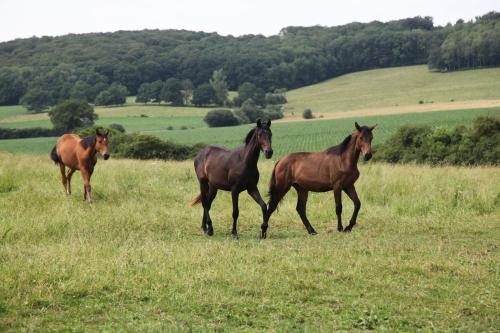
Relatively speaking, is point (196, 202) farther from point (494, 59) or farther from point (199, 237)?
point (494, 59)

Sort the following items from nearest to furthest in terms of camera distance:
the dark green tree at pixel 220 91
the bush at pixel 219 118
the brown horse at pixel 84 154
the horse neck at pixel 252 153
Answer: the horse neck at pixel 252 153, the brown horse at pixel 84 154, the bush at pixel 219 118, the dark green tree at pixel 220 91

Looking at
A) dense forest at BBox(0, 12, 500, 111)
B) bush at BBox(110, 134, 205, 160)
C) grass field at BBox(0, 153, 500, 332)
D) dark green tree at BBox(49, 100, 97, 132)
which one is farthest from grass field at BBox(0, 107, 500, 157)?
grass field at BBox(0, 153, 500, 332)

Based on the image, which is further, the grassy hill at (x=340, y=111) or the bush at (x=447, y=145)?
the grassy hill at (x=340, y=111)

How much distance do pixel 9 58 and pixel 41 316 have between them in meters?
147

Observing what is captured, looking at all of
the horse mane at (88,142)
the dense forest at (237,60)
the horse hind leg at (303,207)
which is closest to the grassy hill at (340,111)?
the dense forest at (237,60)

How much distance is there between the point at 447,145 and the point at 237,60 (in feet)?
278

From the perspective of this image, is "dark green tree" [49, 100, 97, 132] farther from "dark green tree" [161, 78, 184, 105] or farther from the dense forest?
"dark green tree" [161, 78, 184, 105]

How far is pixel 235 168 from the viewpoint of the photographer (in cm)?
1248

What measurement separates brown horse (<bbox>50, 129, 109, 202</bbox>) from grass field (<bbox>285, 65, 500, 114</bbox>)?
74196mm

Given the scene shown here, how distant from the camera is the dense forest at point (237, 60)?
10137 centimetres

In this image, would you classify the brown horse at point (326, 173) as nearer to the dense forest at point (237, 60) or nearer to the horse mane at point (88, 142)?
the horse mane at point (88, 142)

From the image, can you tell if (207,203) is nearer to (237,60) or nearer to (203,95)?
(203,95)

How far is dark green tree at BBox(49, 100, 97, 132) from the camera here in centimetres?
6662

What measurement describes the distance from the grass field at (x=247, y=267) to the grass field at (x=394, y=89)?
74.4 metres
